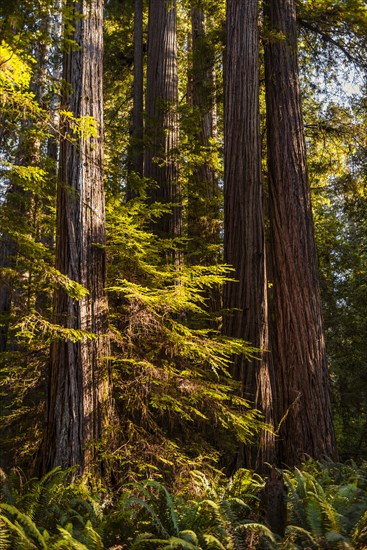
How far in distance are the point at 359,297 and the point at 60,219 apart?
9.94m

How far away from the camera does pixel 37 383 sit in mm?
5809

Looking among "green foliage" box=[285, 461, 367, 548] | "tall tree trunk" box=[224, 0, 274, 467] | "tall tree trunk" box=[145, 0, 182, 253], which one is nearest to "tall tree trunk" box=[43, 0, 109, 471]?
"green foliage" box=[285, 461, 367, 548]

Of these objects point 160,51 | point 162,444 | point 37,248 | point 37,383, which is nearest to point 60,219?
point 37,248

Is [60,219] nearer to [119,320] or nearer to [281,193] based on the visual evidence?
[119,320]

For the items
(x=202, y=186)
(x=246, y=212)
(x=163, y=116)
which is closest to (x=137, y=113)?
(x=163, y=116)

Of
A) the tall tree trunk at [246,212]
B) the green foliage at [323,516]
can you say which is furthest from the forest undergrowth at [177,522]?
the tall tree trunk at [246,212]

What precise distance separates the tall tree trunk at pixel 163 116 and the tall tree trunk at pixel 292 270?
1.61 m

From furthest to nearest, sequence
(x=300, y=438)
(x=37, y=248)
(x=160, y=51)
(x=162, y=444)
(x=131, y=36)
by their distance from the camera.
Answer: (x=131, y=36)
(x=160, y=51)
(x=300, y=438)
(x=162, y=444)
(x=37, y=248)

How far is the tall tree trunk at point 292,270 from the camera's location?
7.25 metres

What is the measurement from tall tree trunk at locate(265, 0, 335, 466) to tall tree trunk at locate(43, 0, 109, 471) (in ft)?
9.67

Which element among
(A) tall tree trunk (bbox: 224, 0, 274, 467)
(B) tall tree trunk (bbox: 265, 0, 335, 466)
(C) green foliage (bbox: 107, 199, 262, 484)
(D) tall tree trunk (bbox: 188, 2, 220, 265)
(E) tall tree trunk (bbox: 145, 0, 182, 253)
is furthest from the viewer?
(D) tall tree trunk (bbox: 188, 2, 220, 265)

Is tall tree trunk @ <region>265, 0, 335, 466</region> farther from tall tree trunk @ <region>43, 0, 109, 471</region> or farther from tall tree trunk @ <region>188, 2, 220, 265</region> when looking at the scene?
tall tree trunk @ <region>43, 0, 109, 471</region>

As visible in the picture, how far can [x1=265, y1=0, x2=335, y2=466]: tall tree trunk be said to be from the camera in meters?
7.25

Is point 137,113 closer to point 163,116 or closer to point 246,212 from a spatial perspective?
point 163,116
